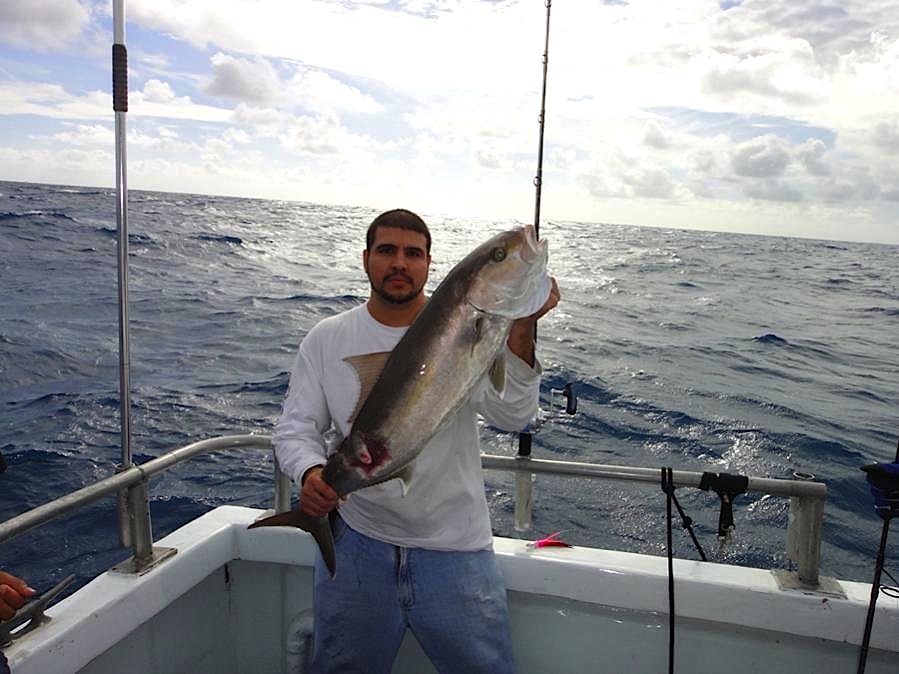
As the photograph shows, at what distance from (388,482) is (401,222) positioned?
3.47ft

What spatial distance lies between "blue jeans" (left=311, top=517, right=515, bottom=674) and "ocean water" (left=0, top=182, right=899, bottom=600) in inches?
44.0

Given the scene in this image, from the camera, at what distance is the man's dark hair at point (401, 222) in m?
2.78

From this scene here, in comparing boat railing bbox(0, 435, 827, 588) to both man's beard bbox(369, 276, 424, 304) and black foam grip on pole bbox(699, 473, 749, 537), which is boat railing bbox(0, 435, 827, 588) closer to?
black foam grip on pole bbox(699, 473, 749, 537)

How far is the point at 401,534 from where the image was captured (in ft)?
9.25

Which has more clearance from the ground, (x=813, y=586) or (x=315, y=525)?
(x=315, y=525)

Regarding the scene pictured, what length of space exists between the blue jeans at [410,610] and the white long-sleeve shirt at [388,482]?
83 mm

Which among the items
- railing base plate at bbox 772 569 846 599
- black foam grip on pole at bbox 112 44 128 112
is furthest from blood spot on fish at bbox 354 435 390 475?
railing base plate at bbox 772 569 846 599

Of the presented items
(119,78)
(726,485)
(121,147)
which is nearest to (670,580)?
(726,485)

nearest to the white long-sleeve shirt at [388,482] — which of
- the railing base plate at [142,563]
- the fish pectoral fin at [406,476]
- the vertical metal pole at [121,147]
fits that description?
the fish pectoral fin at [406,476]

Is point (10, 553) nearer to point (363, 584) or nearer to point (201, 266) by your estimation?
point (363, 584)

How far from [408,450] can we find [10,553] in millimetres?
5287

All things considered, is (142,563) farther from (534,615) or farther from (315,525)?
(534,615)

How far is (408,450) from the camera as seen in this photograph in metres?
2.24

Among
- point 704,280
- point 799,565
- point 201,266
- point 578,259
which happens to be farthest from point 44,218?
point 799,565
